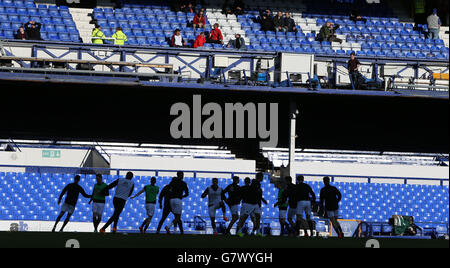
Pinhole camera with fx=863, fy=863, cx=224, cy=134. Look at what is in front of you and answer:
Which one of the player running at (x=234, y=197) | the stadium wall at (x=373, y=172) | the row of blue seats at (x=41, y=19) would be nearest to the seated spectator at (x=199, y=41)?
the row of blue seats at (x=41, y=19)

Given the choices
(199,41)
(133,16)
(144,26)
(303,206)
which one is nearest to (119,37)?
(144,26)

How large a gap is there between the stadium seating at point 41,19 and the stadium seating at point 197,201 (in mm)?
6738

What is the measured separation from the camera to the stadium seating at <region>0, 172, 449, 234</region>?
2523 cm

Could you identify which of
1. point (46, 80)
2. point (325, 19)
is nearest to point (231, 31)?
point (325, 19)

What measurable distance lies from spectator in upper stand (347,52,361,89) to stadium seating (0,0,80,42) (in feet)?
32.5

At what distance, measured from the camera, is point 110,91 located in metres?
30.9

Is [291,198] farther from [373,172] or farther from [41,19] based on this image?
[41,19]

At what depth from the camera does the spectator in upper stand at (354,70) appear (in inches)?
1158

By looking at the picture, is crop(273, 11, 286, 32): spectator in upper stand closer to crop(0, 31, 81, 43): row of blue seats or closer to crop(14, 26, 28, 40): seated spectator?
crop(0, 31, 81, 43): row of blue seats

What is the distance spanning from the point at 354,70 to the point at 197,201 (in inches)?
292

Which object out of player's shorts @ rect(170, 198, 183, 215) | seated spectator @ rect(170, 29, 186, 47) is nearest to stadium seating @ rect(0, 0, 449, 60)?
seated spectator @ rect(170, 29, 186, 47)

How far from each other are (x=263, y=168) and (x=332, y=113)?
4297mm

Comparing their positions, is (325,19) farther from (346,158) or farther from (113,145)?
(113,145)

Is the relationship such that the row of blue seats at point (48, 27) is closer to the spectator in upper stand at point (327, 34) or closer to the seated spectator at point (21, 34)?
the seated spectator at point (21, 34)
